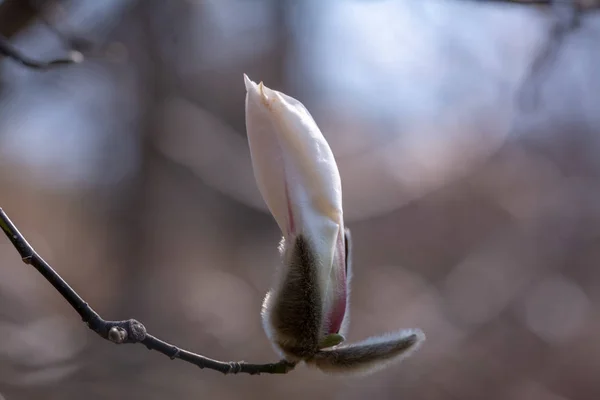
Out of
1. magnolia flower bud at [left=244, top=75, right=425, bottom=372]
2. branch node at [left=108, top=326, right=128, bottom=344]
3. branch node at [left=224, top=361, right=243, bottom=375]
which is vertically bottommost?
branch node at [left=224, top=361, right=243, bottom=375]

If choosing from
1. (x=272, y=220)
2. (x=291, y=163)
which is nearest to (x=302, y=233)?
(x=291, y=163)

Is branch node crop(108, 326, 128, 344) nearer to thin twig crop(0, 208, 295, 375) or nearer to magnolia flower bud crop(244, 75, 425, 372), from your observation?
thin twig crop(0, 208, 295, 375)

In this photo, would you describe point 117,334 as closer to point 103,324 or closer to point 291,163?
point 103,324

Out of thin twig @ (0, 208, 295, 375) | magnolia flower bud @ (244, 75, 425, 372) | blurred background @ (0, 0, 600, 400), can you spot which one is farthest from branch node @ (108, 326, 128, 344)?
blurred background @ (0, 0, 600, 400)

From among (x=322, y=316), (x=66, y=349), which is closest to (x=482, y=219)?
(x=66, y=349)

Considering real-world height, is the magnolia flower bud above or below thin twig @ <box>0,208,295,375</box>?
above

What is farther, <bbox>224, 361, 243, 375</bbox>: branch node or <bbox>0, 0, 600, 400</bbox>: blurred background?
<bbox>0, 0, 600, 400</bbox>: blurred background
